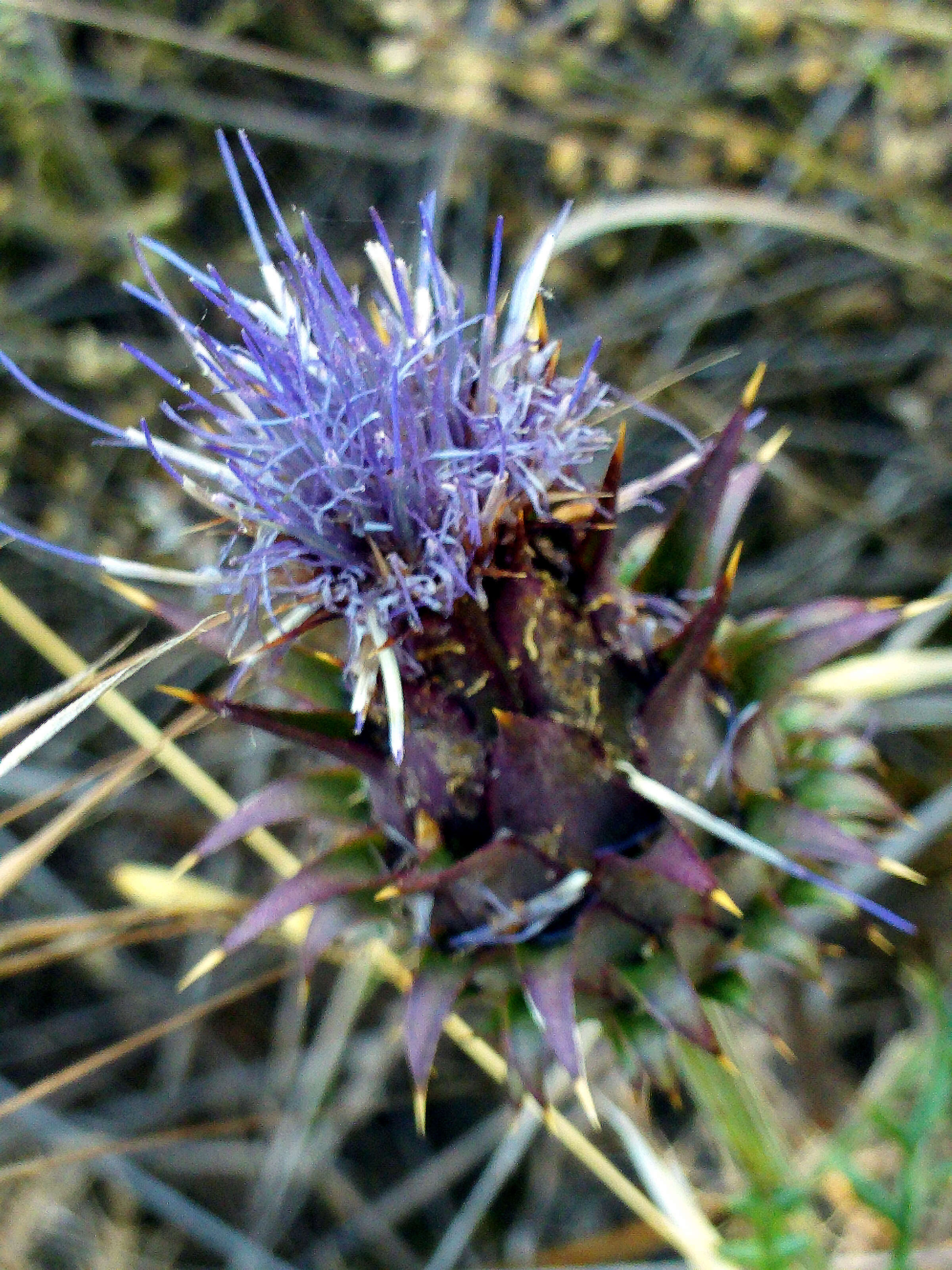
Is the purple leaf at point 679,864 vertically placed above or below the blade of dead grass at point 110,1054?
above

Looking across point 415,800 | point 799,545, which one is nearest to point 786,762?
point 415,800

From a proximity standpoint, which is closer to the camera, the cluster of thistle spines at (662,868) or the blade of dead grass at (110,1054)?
the cluster of thistle spines at (662,868)

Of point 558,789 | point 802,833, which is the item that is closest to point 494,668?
point 558,789

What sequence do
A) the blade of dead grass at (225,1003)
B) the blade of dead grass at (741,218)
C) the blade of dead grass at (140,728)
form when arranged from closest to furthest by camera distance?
the blade of dead grass at (225,1003) → the blade of dead grass at (140,728) → the blade of dead grass at (741,218)

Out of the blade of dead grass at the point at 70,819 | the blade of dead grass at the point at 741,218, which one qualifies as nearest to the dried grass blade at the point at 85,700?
the blade of dead grass at the point at 70,819

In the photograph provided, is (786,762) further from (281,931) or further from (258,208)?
(258,208)

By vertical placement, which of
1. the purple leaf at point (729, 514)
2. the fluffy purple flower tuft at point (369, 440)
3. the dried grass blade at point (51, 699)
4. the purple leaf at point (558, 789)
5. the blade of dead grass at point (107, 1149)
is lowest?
the blade of dead grass at point (107, 1149)

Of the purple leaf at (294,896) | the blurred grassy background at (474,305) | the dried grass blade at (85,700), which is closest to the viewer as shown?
the dried grass blade at (85,700)

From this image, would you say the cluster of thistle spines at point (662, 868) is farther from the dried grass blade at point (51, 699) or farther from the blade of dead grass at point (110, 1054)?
the blade of dead grass at point (110, 1054)
